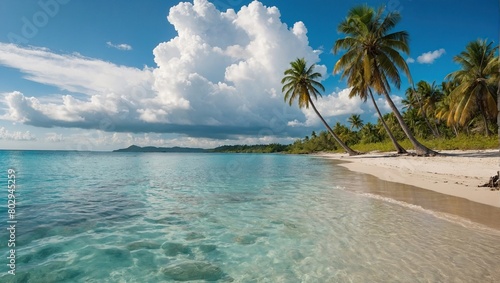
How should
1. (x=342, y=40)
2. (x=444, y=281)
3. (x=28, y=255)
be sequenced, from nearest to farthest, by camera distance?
(x=444, y=281), (x=28, y=255), (x=342, y=40)

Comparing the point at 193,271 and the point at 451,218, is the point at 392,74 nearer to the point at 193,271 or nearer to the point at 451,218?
the point at 451,218

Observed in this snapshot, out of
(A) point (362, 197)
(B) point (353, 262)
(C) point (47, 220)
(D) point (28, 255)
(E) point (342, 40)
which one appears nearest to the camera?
(B) point (353, 262)

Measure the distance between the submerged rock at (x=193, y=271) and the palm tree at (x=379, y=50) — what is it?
22.3 meters

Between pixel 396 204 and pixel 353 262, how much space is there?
504 cm

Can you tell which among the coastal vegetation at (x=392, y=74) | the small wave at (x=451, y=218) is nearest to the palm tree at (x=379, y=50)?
the coastal vegetation at (x=392, y=74)

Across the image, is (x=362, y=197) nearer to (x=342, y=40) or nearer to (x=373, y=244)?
(x=373, y=244)

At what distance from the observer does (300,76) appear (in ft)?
116

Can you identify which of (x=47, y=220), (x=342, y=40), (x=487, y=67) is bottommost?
(x=47, y=220)

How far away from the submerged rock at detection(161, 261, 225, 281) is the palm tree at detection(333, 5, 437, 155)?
2231cm

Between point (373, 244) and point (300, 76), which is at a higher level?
point (300, 76)

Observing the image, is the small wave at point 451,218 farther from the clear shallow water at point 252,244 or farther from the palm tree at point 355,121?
the palm tree at point 355,121

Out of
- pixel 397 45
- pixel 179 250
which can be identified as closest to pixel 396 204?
pixel 179 250

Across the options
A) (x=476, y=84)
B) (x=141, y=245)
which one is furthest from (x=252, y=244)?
(x=476, y=84)

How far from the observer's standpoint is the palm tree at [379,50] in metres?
23.1
